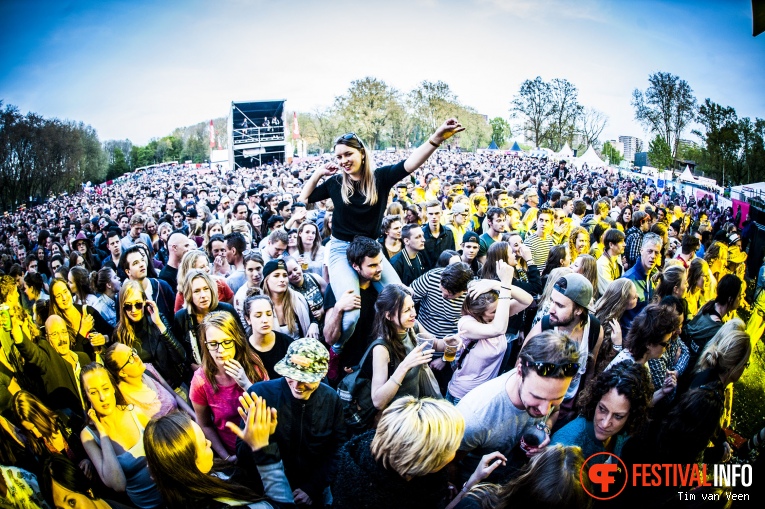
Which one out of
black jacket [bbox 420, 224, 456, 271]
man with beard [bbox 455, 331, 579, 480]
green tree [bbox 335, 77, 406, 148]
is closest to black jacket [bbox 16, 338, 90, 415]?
man with beard [bbox 455, 331, 579, 480]

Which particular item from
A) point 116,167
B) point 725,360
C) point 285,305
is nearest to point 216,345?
point 285,305

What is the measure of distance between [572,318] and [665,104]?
1020 centimetres

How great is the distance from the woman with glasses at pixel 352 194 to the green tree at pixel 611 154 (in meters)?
67.6

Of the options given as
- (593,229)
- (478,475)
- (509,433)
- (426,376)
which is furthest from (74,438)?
(593,229)

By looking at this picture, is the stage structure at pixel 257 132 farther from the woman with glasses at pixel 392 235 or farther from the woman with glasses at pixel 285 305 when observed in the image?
the woman with glasses at pixel 285 305

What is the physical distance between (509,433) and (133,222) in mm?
6622

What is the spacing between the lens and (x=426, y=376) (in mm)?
2689

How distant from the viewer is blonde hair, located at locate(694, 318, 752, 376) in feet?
8.78

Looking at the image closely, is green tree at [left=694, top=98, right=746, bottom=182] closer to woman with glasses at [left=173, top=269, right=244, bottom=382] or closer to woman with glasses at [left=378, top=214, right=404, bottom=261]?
woman with glasses at [left=378, top=214, right=404, bottom=261]

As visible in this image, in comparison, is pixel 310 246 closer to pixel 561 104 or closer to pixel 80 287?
pixel 80 287

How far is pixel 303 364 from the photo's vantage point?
2.26 metres

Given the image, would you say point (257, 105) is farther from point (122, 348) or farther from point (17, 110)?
point (122, 348)

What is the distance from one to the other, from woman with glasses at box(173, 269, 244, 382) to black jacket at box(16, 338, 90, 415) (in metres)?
0.75

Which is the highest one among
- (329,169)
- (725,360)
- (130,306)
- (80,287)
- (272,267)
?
(329,169)
